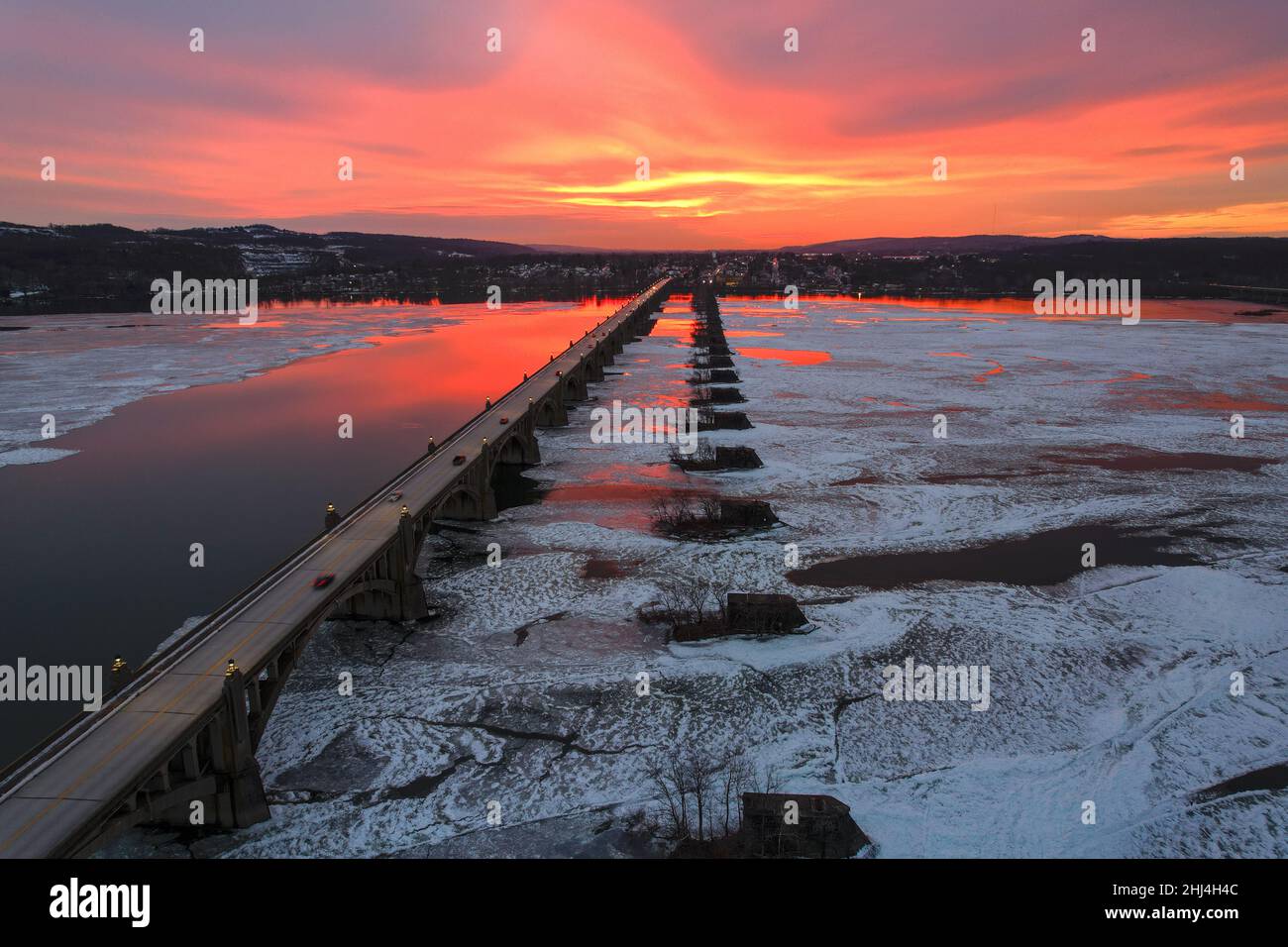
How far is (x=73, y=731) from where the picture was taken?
15.4 m

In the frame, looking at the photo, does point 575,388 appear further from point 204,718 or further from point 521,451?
point 204,718

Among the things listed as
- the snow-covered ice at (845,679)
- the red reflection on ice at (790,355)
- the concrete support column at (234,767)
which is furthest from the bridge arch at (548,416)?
the concrete support column at (234,767)

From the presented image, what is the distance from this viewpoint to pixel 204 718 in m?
16.0

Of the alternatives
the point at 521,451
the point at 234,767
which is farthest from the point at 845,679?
the point at 521,451

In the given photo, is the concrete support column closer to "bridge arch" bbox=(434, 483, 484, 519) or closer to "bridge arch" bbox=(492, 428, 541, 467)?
"bridge arch" bbox=(434, 483, 484, 519)

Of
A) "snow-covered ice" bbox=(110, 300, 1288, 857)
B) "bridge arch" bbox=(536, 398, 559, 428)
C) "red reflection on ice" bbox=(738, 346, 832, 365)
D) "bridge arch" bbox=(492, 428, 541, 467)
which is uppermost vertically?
"red reflection on ice" bbox=(738, 346, 832, 365)

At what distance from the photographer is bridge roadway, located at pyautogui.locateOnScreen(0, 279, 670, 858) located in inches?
533

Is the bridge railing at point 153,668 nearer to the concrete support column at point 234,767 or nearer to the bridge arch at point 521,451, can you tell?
the concrete support column at point 234,767

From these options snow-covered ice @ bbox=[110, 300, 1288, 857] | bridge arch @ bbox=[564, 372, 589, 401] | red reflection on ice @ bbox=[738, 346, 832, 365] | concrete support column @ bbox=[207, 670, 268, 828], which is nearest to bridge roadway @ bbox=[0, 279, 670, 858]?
concrete support column @ bbox=[207, 670, 268, 828]

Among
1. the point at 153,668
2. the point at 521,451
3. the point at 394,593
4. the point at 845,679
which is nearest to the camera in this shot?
the point at 153,668

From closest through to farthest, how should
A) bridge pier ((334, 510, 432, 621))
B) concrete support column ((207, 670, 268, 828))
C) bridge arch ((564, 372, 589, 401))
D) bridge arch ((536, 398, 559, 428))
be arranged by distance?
concrete support column ((207, 670, 268, 828)) < bridge pier ((334, 510, 432, 621)) < bridge arch ((536, 398, 559, 428)) < bridge arch ((564, 372, 589, 401))

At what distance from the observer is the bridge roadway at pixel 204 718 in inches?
533
